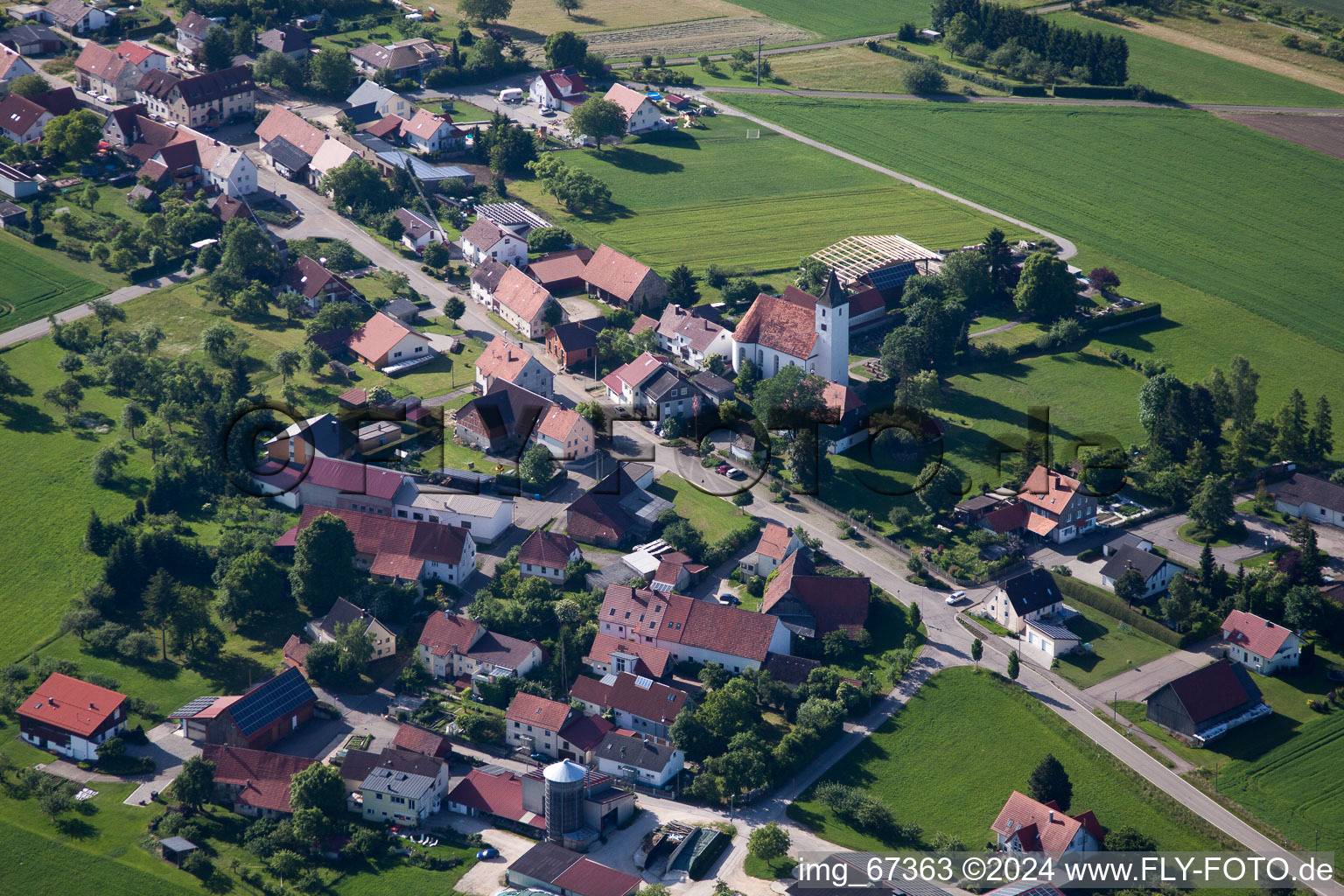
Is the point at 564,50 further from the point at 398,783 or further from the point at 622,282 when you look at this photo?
the point at 398,783

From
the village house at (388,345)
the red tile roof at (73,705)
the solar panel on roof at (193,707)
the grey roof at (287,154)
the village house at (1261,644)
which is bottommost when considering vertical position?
the solar panel on roof at (193,707)

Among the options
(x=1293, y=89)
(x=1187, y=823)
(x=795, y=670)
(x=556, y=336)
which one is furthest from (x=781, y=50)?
(x=1187, y=823)

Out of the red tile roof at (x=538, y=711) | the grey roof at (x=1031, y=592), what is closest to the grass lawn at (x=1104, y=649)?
the grey roof at (x=1031, y=592)

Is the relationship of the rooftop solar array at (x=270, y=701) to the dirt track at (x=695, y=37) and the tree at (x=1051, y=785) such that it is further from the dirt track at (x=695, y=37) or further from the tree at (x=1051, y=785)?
the dirt track at (x=695, y=37)

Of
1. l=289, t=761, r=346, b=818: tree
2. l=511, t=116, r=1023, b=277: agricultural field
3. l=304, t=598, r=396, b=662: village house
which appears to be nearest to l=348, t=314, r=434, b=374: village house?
l=511, t=116, r=1023, b=277: agricultural field

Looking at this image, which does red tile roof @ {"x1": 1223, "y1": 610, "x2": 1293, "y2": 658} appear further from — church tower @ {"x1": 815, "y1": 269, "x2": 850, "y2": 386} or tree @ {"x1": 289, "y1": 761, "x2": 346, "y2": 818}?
tree @ {"x1": 289, "y1": 761, "x2": 346, "y2": 818}

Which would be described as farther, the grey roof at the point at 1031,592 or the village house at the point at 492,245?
the village house at the point at 492,245
